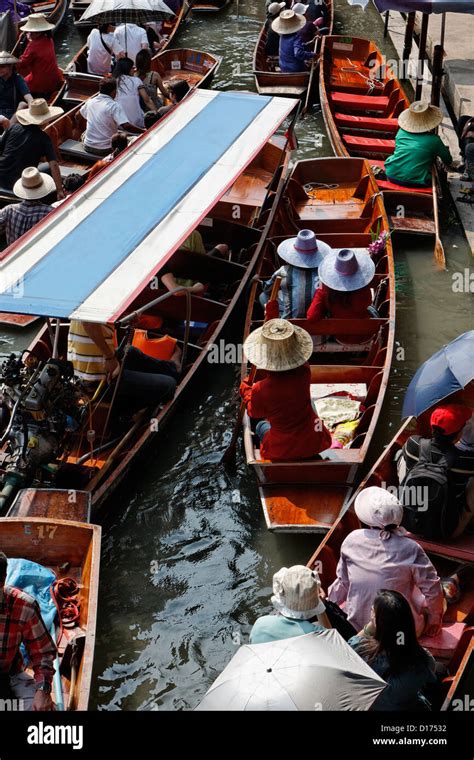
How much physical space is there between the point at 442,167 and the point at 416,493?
6715mm

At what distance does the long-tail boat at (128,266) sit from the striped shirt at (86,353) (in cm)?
14

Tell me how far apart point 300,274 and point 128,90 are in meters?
4.69

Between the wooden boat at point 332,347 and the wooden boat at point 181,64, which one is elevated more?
the wooden boat at point 181,64

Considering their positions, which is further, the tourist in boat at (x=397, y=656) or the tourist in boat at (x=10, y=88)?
the tourist in boat at (x=10, y=88)

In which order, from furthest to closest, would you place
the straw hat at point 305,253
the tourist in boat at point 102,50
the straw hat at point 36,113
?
the tourist in boat at point 102,50 < the straw hat at point 36,113 < the straw hat at point 305,253

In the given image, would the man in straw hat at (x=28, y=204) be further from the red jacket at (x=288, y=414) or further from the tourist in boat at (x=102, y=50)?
the tourist in boat at (x=102, y=50)

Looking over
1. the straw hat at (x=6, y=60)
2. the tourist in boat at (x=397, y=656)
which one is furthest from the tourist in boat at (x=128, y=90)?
the tourist in boat at (x=397, y=656)

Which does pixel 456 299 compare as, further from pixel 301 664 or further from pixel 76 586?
pixel 301 664

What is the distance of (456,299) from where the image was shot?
423 inches

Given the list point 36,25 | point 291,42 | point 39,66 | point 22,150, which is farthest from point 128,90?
point 291,42

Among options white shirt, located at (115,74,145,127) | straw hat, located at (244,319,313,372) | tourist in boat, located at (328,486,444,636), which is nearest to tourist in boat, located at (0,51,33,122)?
white shirt, located at (115,74,145,127)

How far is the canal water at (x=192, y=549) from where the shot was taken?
688 cm

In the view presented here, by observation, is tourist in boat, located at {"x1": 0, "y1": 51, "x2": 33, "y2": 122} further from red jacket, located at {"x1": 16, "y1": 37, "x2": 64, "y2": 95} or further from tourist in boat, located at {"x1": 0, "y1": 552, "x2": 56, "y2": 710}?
tourist in boat, located at {"x1": 0, "y1": 552, "x2": 56, "y2": 710}

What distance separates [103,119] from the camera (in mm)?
12062
